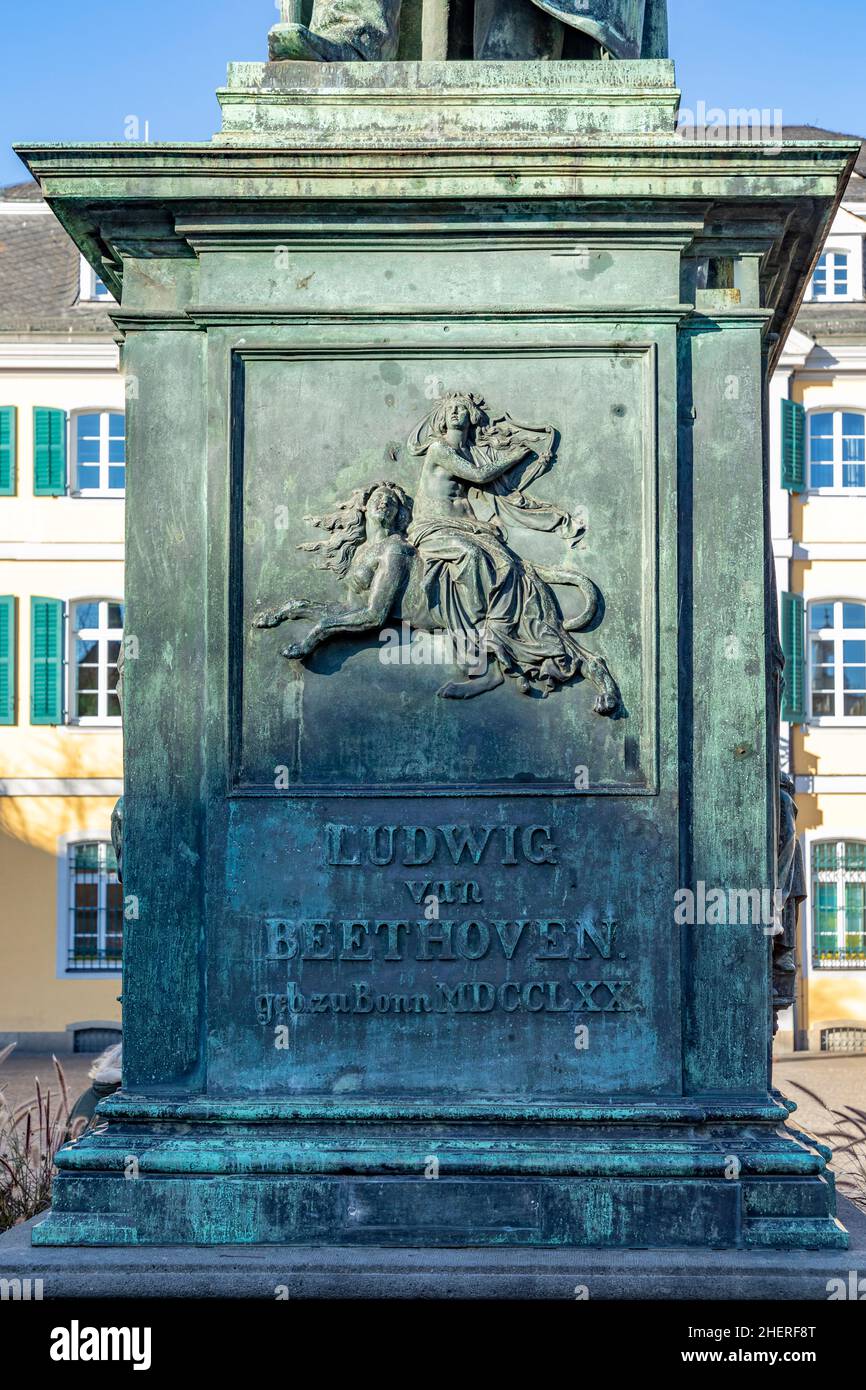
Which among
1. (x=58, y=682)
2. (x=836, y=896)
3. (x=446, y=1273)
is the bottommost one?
(x=836, y=896)

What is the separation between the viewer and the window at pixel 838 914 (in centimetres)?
2762

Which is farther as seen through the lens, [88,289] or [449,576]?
[88,289]

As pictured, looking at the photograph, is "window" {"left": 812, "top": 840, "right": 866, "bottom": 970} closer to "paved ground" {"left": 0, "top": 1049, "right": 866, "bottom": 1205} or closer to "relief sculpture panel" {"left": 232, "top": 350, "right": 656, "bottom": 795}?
"paved ground" {"left": 0, "top": 1049, "right": 866, "bottom": 1205}

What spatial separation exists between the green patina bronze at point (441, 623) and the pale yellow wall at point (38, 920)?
23.8m

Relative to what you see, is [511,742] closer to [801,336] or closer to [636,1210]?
[636,1210]

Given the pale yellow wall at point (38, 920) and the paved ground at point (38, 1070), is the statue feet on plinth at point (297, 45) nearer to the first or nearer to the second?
the paved ground at point (38, 1070)

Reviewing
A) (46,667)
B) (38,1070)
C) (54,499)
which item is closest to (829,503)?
(54,499)

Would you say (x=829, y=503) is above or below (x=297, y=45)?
above

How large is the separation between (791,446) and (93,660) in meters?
10.7

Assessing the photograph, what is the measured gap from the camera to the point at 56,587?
28.3 metres

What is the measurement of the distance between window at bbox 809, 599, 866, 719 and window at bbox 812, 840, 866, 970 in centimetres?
215

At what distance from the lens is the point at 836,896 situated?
27.8 m

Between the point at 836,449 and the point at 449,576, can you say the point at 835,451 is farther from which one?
the point at 449,576

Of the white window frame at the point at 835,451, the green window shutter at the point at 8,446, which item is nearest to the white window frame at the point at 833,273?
the white window frame at the point at 835,451
